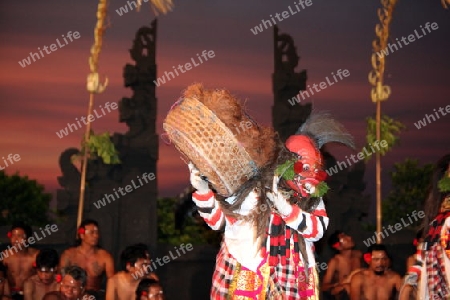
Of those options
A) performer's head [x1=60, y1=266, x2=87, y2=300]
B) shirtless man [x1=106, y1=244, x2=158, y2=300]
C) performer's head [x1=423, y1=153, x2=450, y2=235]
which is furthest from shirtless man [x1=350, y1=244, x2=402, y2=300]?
performer's head [x1=60, y1=266, x2=87, y2=300]

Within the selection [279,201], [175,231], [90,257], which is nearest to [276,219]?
[279,201]

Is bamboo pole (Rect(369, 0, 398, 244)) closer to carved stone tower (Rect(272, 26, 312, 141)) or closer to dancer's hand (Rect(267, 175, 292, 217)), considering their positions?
carved stone tower (Rect(272, 26, 312, 141))

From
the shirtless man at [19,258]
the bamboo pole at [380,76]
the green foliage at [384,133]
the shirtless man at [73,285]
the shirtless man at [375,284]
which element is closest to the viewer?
the shirtless man at [73,285]

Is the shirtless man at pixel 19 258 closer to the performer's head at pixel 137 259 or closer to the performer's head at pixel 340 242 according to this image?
the performer's head at pixel 137 259

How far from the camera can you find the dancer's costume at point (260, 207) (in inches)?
156

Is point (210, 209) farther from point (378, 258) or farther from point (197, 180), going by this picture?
point (378, 258)

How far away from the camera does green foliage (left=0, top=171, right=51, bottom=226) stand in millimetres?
10164

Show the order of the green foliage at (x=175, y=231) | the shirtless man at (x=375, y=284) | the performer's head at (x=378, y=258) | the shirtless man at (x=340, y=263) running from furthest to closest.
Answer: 1. the green foliage at (x=175, y=231)
2. the shirtless man at (x=340, y=263)
3. the shirtless man at (x=375, y=284)
4. the performer's head at (x=378, y=258)

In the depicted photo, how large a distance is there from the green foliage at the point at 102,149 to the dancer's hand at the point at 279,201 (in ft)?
13.6

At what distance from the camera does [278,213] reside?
13.4 ft

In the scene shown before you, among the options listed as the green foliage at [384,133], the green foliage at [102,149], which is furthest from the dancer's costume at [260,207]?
the green foliage at [384,133]

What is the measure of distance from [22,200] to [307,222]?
6.80 m

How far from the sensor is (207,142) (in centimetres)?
388

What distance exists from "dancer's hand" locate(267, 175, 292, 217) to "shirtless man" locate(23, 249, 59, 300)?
2.57 meters
